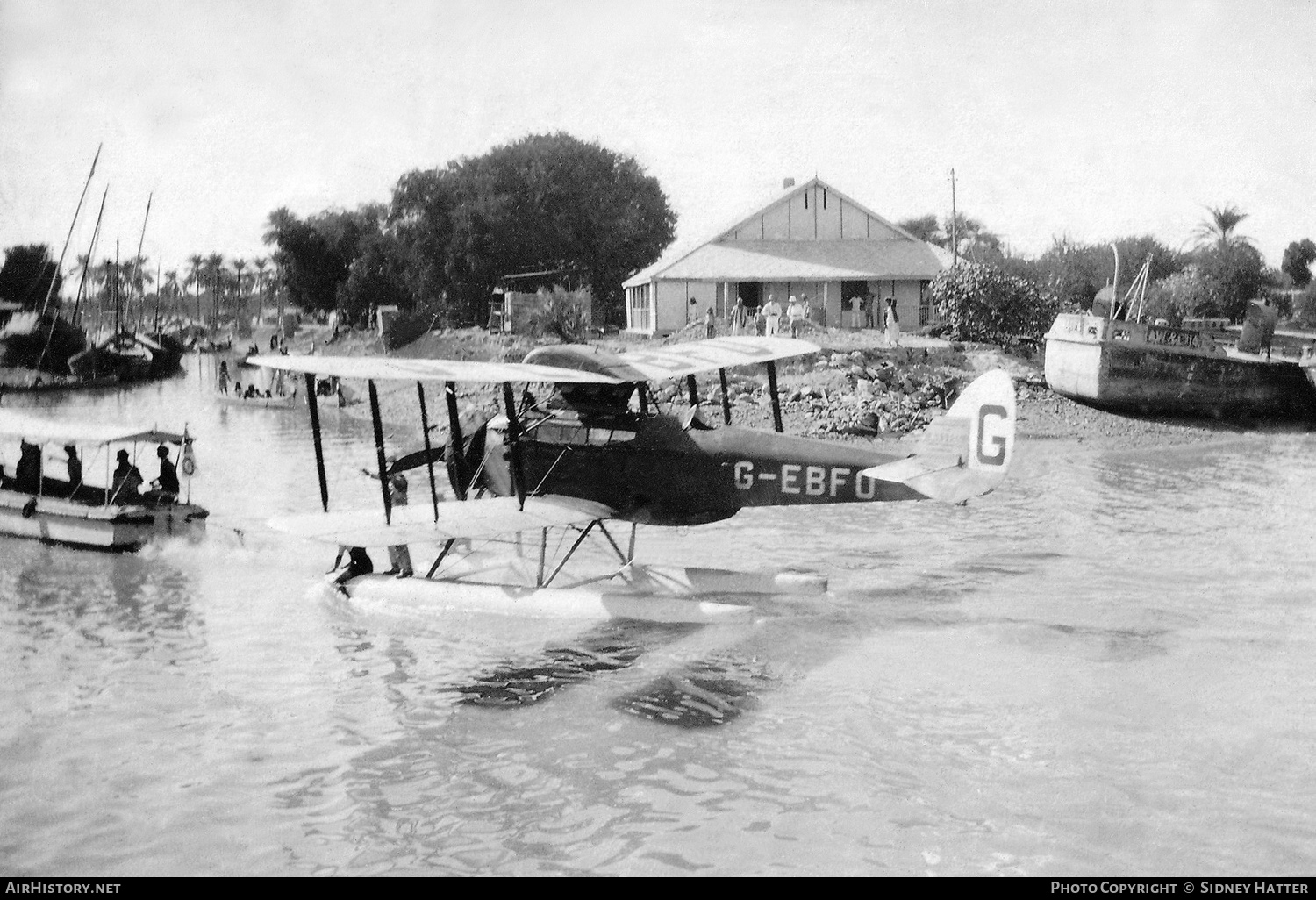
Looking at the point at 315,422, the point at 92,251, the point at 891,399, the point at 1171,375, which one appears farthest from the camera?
the point at 1171,375

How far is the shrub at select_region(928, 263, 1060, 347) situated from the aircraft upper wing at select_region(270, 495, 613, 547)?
71.7ft

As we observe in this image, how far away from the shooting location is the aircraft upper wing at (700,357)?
416 inches

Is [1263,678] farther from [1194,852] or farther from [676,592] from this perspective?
[676,592]

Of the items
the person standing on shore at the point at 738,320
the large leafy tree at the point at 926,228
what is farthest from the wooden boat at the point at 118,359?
the large leafy tree at the point at 926,228

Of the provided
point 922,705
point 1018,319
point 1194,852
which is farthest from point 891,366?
point 1194,852

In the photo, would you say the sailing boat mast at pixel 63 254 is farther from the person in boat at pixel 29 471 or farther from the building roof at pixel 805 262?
the building roof at pixel 805 262

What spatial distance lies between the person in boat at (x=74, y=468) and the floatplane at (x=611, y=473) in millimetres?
6076

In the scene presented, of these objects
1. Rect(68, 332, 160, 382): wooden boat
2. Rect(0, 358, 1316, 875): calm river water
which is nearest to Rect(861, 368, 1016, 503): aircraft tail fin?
Rect(0, 358, 1316, 875): calm river water

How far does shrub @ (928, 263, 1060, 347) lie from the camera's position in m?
29.5

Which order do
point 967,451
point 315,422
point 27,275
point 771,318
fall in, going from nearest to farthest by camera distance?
point 315,422 → point 967,451 → point 27,275 → point 771,318

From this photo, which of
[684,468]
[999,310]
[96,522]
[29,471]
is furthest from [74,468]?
[999,310]

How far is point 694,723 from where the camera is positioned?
26.1 feet

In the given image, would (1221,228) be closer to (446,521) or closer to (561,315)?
(561,315)

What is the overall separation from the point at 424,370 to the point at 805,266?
2923cm
